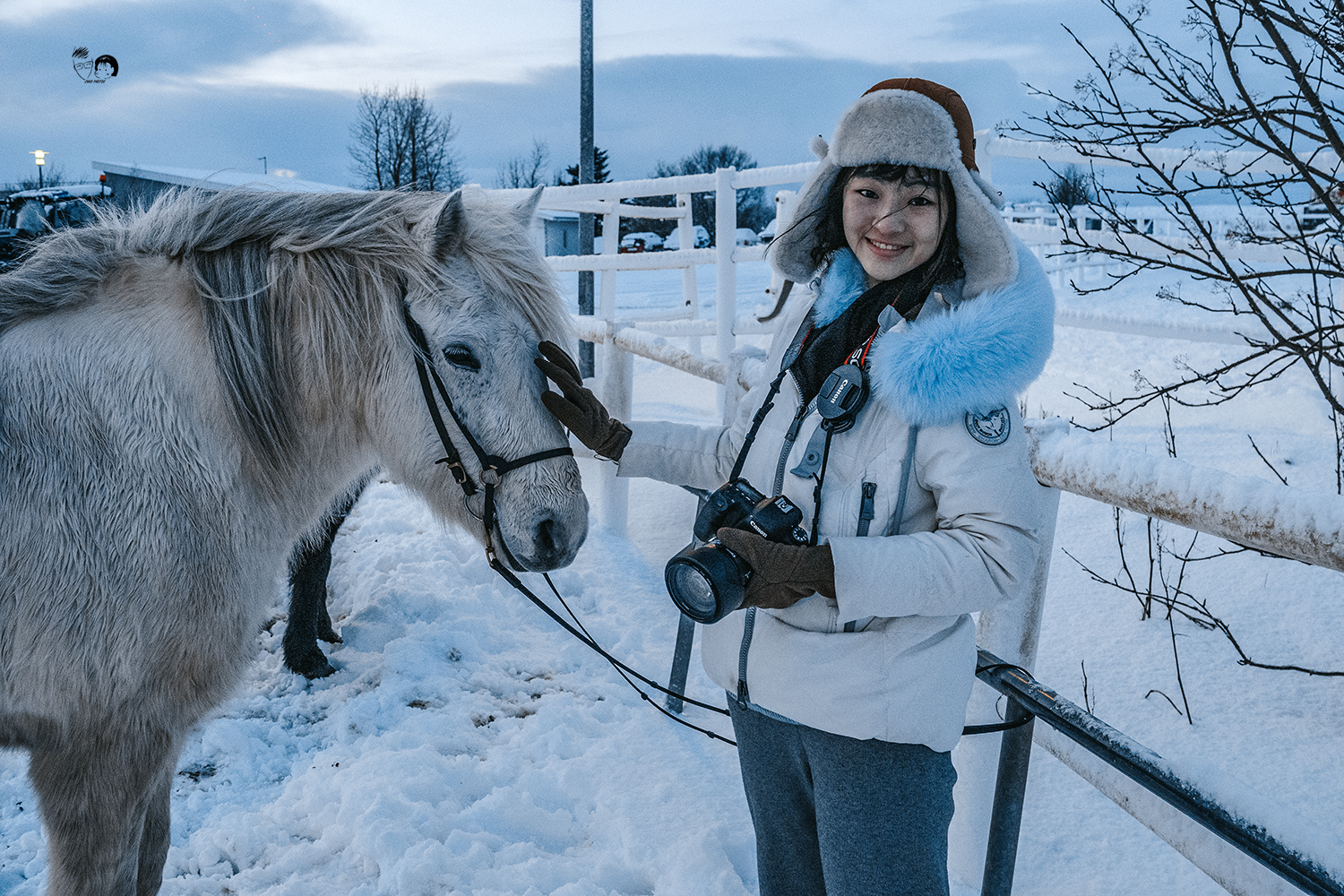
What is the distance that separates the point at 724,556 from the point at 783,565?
3.7 inches

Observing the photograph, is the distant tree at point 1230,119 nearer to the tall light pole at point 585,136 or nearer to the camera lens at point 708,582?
the camera lens at point 708,582

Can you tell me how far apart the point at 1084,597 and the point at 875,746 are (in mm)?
2731

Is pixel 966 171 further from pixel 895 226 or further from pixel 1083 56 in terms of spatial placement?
pixel 1083 56

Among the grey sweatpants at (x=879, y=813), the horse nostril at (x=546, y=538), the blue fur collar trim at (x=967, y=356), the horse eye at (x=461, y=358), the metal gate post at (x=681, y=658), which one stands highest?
the blue fur collar trim at (x=967, y=356)

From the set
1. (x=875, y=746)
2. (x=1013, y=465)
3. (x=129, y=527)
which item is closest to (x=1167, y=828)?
(x=875, y=746)

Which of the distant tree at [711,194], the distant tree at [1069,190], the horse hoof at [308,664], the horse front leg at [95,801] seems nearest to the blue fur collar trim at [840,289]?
the distant tree at [1069,190]

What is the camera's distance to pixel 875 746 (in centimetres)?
135

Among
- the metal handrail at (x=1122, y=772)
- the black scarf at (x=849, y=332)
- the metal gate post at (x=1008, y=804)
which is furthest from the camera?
the metal gate post at (x=1008, y=804)

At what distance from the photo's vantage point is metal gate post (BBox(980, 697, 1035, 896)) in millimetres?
1693

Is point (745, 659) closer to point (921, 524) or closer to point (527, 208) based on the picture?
point (921, 524)

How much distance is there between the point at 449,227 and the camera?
1.75 m

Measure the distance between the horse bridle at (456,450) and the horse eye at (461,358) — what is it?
0.14 ft

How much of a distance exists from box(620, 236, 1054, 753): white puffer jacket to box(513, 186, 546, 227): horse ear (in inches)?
36.9

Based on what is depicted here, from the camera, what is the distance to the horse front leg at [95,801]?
166cm
